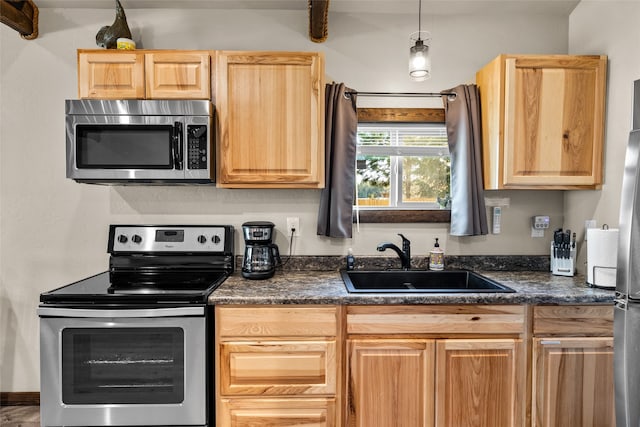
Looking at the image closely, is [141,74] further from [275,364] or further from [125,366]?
[275,364]

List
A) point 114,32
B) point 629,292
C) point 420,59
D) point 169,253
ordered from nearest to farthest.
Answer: point 629,292, point 420,59, point 114,32, point 169,253

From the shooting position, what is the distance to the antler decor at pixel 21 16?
2.12 meters

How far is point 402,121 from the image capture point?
236cm

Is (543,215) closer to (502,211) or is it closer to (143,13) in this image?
(502,211)

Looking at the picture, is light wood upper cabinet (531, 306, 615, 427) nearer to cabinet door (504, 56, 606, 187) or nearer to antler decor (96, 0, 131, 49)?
cabinet door (504, 56, 606, 187)

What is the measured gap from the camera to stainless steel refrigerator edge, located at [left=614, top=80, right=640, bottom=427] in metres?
1.16

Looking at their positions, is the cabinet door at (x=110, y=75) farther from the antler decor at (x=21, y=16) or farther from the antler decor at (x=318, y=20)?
the antler decor at (x=318, y=20)

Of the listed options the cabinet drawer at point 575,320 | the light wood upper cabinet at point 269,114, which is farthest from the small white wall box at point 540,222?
the light wood upper cabinet at point 269,114

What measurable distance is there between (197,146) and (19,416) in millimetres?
1971

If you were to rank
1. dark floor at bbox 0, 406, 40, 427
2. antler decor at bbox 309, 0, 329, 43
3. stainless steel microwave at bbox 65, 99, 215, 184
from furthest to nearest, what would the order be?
dark floor at bbox 0, 406, 40, 427
antler decor at bbox 309, 0, 329, 43
stainless steel microwave at bbox 65, 99, 215, 184

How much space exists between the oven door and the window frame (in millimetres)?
1194

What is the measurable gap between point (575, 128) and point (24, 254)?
10.9 ft

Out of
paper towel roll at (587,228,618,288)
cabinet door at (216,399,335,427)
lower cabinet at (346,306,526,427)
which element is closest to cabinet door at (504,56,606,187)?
paper towel roll at (587,228,618,288)

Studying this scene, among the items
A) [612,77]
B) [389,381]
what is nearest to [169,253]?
[389,381]
